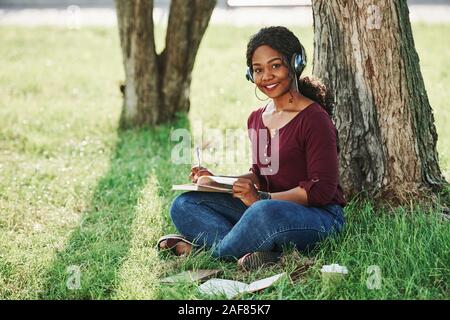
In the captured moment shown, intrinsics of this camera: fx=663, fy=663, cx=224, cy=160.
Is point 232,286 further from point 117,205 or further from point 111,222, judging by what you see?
point 117,205

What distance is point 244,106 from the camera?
7.70 metres

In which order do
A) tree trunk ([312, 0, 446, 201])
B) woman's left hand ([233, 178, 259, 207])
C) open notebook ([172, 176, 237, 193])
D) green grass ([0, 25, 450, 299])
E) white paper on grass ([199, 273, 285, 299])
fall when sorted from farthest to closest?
tree trunk ([312, 0, 446, 201]) < open notebook ([172, 176, 237, 193]) < woman's left hand ([233, 178, 259, 207]) < green grass ([0, 25, 450, 299]) < white paper on grass ([199, 273, 285, 299])

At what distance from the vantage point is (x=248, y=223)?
3695mm

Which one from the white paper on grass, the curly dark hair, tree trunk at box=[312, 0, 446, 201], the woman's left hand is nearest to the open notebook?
the woman's left hand

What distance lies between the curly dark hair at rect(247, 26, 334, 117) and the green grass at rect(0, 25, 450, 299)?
0.87 m

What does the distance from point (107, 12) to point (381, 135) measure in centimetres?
1336

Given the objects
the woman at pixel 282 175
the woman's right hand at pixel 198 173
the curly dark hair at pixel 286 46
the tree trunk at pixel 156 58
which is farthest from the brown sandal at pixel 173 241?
the tree trunk at pixel 156 58

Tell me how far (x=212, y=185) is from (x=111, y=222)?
3.86ft

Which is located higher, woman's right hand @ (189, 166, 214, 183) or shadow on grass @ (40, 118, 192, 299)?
woman's right hand @ (189, 166, 214, 183)

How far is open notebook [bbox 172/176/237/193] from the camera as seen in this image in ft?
12.5

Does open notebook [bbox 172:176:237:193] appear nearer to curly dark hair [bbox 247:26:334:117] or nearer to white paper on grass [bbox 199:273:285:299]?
white paper on grass [bbox 199:273:285:299]

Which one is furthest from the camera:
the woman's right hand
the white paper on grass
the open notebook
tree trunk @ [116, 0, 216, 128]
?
tree trunk @ [116, 0, 216, 128]

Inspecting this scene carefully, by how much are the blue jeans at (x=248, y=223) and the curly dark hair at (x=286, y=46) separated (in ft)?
2.23

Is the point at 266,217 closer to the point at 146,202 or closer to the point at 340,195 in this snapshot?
the point at 340,195
